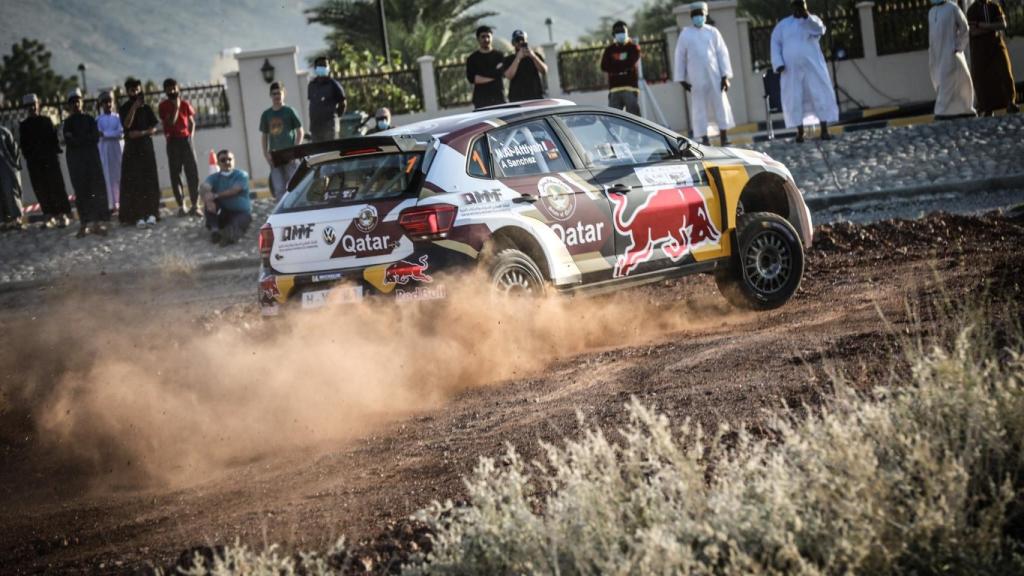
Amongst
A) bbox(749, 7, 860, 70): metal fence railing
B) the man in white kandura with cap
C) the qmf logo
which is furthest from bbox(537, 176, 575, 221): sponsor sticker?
bbox(749, 7, 860, 70): metal fence railing

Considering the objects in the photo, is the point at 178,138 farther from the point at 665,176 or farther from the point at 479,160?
the point at 479,160

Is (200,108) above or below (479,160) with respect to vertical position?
above

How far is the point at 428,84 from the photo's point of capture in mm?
30188

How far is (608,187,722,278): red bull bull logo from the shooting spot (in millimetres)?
9789

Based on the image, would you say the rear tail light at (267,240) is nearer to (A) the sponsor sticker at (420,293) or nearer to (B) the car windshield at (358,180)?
(B) the car windshield at (358,180)

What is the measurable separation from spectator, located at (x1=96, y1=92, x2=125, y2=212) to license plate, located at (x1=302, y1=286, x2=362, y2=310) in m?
13.0

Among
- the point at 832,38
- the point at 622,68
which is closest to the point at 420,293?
the point at 622,68

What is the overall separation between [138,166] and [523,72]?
600cm

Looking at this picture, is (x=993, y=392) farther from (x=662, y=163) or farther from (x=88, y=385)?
(x=88, y=385)

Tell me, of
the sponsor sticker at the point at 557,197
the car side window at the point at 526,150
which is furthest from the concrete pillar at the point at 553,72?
the sponsor sticker at the point at 557,197

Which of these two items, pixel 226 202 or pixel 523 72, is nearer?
pixel 523 72

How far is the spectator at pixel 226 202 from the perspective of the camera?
1767cm

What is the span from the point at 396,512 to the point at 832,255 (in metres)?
8.05

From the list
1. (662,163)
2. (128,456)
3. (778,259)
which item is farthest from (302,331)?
(778,259)
